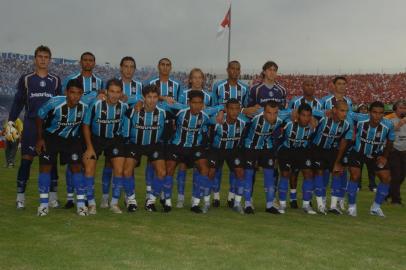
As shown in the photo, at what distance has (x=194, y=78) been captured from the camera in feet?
30.2

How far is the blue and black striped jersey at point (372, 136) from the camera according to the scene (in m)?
8.95

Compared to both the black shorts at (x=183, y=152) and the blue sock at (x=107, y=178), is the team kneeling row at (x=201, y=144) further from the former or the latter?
the blue sock at (x=107, y=178)

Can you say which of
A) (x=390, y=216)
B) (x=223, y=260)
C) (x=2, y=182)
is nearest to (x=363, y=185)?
(x=390, y=216)

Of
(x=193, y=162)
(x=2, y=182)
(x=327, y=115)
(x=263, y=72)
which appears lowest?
(x=2, y=182)

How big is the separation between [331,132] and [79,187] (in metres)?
3.91

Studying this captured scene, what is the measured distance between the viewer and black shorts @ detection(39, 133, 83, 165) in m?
7.71

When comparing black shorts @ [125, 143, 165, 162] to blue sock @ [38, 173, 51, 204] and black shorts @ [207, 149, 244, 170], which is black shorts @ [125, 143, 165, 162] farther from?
blue sock @ [38, 173, 51, 204]

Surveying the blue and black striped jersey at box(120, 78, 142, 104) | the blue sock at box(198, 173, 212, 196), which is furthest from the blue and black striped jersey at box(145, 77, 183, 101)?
the blue sock at box(198, 173, 212, 196)

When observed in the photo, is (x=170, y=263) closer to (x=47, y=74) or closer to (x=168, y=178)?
(x=168, y=178)

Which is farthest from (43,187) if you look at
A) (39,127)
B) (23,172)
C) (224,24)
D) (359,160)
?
(224,24)

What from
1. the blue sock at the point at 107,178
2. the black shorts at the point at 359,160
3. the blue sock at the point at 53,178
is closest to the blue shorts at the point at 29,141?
the blue sock at the point at 53,178

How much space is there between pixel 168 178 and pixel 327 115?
261cm

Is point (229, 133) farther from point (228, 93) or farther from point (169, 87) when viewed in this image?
point (169, 87)

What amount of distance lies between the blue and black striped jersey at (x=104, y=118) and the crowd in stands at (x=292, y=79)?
27536 millimetres
